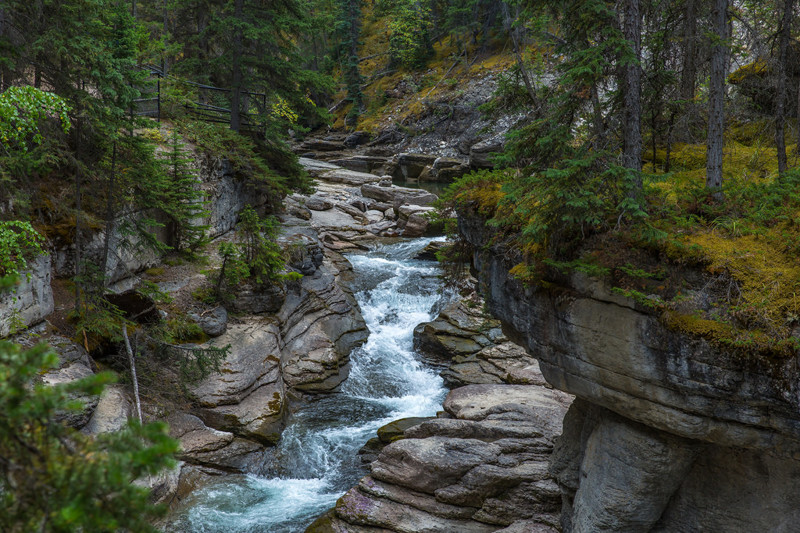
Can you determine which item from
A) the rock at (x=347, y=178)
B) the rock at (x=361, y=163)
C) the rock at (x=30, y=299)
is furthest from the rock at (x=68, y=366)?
the rock at (x=361, y=163)

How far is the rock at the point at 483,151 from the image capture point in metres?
37.1

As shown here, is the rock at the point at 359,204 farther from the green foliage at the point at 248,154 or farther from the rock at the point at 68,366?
the rock at the point at 68,366

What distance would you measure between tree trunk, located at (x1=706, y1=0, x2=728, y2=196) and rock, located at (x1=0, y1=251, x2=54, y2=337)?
12.6m

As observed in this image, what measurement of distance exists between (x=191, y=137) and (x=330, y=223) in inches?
381

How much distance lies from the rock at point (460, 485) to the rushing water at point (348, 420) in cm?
171

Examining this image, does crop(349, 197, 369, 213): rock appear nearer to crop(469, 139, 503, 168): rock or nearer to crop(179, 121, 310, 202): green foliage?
crop(179, 121, 310, 202): green foliage

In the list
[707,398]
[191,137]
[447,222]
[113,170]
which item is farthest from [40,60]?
[707,398]

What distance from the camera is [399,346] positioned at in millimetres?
19469

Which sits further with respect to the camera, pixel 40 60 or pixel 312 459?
pixel 312 459

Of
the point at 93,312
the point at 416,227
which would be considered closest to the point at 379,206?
the point at 416,227

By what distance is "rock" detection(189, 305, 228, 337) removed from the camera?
49.6ft

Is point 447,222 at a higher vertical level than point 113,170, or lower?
lower

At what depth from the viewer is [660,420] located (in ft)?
24.9

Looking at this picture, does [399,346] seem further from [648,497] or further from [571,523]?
[648,497]
